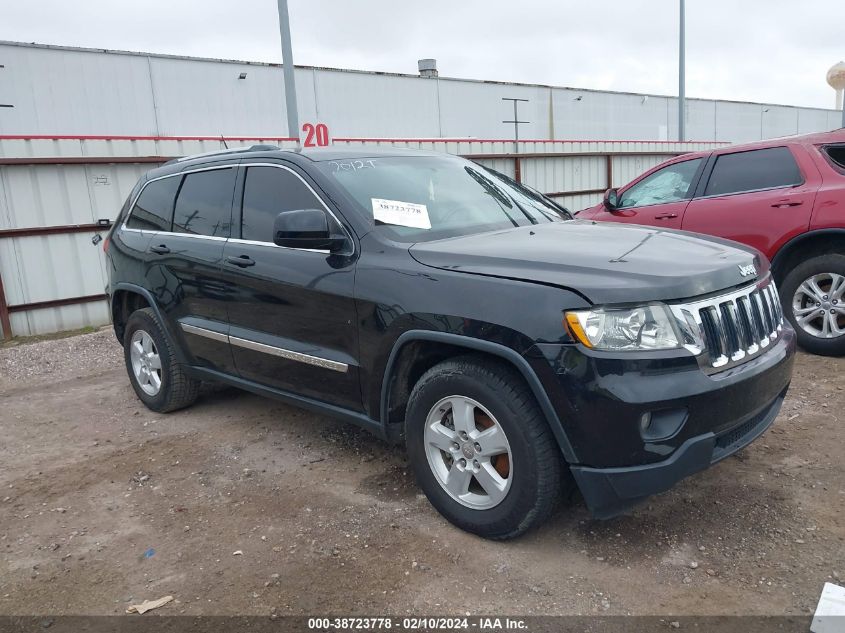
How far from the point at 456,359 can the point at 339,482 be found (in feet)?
4.00

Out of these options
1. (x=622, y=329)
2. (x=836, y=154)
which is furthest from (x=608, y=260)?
(x=836, y=154)

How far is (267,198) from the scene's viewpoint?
396cm

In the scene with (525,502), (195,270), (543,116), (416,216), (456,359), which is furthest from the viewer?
(543,116)

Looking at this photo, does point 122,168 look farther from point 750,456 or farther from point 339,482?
point 750,456

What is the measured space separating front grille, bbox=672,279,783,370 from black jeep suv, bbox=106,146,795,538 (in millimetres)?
11

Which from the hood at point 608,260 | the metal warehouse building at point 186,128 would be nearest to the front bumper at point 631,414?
the hood at point 608,260

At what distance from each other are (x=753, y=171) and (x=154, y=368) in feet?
16.9

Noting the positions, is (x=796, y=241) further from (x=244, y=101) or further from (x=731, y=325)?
(x=244, y=101)

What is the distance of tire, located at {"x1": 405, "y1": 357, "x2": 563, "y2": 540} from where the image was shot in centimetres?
273

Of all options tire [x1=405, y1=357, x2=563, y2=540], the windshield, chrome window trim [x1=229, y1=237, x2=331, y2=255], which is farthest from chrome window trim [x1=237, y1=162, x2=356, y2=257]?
tire [x1=405, y1=357, x2=563, y2=540]

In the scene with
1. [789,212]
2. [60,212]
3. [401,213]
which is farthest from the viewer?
[60,212]

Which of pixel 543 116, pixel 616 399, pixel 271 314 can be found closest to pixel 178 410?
pixel 271 314

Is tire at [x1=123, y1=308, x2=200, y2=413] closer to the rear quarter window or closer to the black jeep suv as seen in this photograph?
the black jeep suv

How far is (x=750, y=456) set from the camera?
12.2ft
